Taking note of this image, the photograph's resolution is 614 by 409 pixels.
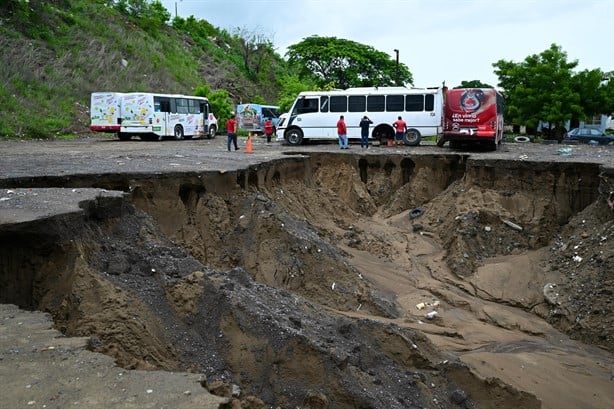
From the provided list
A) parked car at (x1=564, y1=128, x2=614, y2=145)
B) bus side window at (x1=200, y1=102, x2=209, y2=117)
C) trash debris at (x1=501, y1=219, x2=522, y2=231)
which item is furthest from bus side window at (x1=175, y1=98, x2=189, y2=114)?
parked car at (x1=564, y1=128, x2=614, y2=145)

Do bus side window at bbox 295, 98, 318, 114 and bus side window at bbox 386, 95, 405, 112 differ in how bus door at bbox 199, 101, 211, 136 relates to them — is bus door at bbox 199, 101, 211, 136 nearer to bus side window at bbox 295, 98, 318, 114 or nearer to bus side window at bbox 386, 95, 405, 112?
bus side window at bbox 295, 98, 318, 114

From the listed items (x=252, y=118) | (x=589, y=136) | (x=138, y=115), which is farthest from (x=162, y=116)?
(x=589, y=136)

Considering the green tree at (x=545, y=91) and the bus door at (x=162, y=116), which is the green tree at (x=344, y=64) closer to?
the green tree at (x=545, y=91)

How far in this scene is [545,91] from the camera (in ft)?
103

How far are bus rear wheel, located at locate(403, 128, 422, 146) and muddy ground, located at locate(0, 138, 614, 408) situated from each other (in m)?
4.25

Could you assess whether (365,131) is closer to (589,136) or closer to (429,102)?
(429,102)

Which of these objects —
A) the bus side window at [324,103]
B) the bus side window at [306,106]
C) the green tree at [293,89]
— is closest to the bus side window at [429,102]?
the bus side window at [324,103]

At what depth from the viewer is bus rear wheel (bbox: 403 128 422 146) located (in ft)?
72.9

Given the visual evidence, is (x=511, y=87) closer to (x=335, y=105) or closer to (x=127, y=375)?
(x=335, y=105)

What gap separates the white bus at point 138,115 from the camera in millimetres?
26719

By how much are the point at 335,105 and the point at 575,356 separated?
1565cm

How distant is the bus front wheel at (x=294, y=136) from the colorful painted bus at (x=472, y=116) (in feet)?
20.0

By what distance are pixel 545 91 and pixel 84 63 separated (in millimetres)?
25335

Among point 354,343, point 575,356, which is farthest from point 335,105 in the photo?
point 354,343
